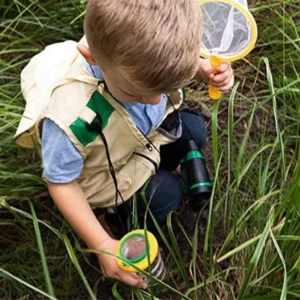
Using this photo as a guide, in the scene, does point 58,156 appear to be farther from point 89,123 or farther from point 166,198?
point 166,198

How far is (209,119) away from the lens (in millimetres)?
2252

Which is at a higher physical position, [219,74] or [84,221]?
[219,74]

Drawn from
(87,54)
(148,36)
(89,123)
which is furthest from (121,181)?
(148,36)

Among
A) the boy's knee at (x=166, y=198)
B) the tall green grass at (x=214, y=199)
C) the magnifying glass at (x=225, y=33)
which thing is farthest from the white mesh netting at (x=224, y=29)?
the boy's knee at (x=166, y=198)

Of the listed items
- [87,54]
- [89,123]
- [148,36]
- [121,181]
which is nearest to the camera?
[148,36]

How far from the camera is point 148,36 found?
1.28 m

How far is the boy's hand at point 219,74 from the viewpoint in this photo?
5.41 ft

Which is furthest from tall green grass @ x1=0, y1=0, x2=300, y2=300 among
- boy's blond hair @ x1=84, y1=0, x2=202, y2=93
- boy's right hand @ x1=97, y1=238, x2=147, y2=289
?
boy's blond hair @ x1=84, y1=0, x2=202, y2=93

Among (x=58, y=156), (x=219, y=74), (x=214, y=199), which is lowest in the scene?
(x=214, y=199)

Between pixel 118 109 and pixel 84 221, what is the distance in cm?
28

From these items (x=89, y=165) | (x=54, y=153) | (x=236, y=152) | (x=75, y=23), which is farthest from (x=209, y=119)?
(x=54, y=153)

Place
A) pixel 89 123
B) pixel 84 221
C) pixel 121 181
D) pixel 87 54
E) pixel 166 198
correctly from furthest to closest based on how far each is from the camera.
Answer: pixel 166 198
pixel 121 181
pixel 84 221
pixel 89 123
pixel 87 54

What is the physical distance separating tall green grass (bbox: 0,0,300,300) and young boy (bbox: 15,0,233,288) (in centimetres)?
8

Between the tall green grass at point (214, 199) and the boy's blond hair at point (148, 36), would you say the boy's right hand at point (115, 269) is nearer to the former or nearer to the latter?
the tall green grass at point (214, 199)
